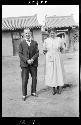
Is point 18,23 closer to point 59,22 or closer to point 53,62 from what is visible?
point 59,22

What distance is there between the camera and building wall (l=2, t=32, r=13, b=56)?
21.6 meters

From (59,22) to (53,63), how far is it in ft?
64.2

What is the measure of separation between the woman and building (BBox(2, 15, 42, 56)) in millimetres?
15594

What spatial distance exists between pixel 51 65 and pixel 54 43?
0.54 metres

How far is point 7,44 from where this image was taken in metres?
22.3

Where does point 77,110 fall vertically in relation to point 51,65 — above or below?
below

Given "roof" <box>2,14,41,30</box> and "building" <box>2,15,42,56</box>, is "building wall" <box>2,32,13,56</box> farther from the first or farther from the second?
"roof" <box>2,14,41,30</box>

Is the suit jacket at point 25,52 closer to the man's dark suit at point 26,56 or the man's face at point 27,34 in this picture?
the man's dark suit at point 26,56

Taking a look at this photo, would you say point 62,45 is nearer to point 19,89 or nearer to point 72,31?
point 19,89

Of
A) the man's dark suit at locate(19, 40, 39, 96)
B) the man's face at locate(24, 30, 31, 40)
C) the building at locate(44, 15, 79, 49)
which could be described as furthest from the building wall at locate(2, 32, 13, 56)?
the man's face at locate(24, 30, 31, 40)

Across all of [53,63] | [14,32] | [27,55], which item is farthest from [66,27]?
[27,55]

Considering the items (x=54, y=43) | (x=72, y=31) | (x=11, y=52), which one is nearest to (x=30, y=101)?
(x=54, y=43)

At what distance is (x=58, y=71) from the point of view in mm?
6094

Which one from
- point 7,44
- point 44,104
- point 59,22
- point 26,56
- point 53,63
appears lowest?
point 44,104
